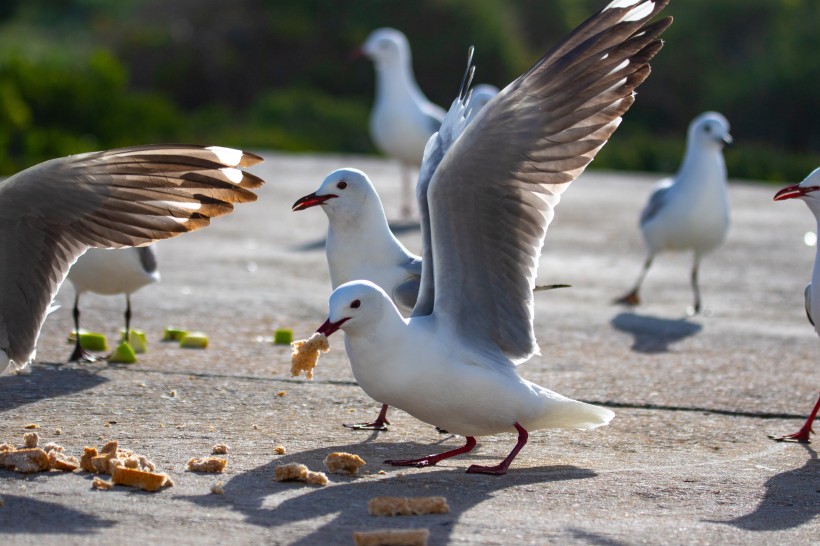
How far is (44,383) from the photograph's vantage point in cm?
562

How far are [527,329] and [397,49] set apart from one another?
8.12 meters

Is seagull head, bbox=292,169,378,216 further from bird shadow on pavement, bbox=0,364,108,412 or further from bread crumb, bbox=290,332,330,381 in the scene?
bird shadow on pavement, bbox=0,364,108,412

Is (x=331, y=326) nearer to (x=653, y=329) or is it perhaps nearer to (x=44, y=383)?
(x=44, y=383)

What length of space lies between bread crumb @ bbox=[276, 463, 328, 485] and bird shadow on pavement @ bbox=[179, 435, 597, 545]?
0.08ft

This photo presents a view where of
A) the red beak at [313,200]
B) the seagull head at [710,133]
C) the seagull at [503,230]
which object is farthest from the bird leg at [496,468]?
the seagull head at [710,133]

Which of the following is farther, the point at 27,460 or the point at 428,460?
the point at 428,460

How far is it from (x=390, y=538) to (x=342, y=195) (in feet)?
7.79

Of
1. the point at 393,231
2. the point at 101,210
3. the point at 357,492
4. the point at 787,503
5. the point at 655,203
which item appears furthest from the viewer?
the point at 393,231

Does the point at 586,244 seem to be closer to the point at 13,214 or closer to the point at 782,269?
the point at 782,269

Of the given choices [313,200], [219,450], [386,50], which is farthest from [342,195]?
[386,50]

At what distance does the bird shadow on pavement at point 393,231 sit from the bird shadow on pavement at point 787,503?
566 centimetres

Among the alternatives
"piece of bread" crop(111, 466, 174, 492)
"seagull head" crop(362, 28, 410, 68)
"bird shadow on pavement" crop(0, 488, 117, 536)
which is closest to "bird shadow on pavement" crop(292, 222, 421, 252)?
"seagull head" crop(362, 28, 410, 68)

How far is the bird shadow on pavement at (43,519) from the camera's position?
3.66 meters

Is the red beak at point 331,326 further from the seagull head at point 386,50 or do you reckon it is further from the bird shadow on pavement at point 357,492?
the seagull head at point 386,50
